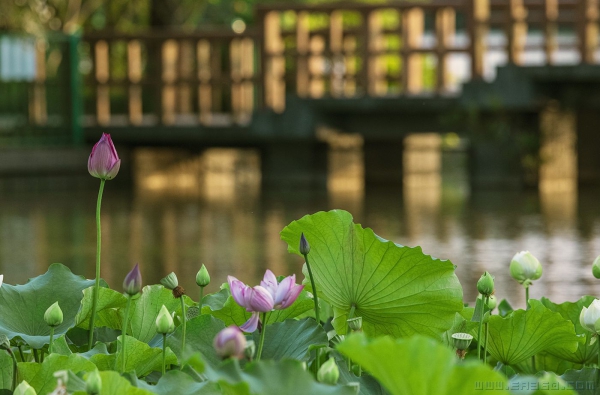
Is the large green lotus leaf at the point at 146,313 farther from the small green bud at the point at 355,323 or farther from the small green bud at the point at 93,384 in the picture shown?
the small green bud at the point at 93,384

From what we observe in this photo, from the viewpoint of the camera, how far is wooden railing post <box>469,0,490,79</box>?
10.0 meters

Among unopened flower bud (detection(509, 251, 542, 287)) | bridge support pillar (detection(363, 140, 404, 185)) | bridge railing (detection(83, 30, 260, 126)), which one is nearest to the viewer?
unopened flower bud (detection(509, 251, 542, 287))

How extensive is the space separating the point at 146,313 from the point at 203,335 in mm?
213

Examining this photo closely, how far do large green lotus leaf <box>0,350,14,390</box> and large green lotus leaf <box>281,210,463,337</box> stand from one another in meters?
0.37

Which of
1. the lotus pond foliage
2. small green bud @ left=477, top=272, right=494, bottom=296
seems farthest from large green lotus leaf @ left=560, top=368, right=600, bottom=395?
small green bud @ left=477, top=272, right=494, bottom=296

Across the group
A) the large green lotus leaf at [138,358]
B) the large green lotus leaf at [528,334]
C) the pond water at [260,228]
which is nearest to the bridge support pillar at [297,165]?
the pond water at [260,228]

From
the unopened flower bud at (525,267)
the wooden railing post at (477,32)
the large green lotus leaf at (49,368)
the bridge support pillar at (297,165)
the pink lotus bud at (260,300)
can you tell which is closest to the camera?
the pink lotus bud at (260,300)

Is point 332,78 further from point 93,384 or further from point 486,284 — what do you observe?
point 93,384

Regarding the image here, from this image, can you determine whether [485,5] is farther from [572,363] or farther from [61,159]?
[572,363]

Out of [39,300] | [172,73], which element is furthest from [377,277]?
[172,73]

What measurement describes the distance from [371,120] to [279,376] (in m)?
A: 9.86

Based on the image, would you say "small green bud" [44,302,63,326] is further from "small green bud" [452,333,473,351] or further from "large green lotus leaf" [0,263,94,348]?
"small green bud" [452,333,473,351]

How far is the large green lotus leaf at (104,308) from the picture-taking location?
1.45 meters

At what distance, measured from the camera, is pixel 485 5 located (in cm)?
1009
